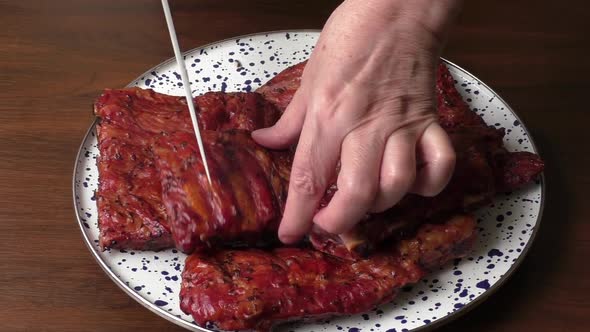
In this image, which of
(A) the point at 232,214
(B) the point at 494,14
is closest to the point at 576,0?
(B) the point at 494,14

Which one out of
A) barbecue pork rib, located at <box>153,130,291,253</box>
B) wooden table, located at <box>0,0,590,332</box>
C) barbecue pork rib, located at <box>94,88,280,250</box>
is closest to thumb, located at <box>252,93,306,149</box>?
barbecue pork rib, located at <box>153,130,291,253</box>

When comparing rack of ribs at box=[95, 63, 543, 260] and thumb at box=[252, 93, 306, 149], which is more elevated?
thumb at box=[252, 93, 306, 149]

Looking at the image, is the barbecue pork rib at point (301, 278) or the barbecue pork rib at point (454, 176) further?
the barbecue pork rib at point (454, 176)

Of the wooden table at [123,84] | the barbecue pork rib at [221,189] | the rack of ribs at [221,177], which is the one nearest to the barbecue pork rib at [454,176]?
the rack of ribs at [221,177]

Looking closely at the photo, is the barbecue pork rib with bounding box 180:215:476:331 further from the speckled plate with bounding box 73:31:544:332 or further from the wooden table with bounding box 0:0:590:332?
the wooden table with bounding box 0:0:590:332

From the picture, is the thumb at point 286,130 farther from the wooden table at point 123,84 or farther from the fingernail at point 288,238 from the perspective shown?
the wooden table at point 123,84

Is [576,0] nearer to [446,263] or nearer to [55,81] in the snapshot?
[446,263]
